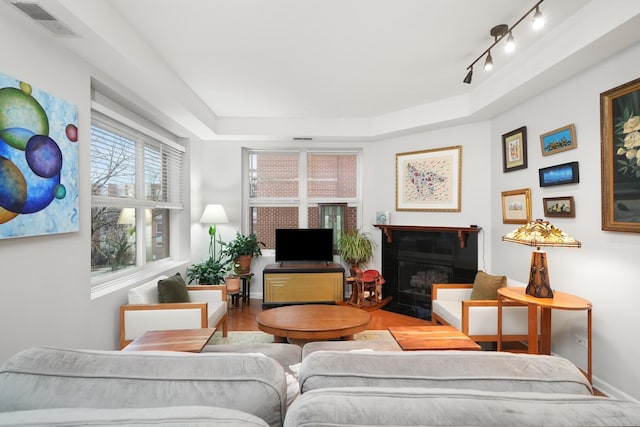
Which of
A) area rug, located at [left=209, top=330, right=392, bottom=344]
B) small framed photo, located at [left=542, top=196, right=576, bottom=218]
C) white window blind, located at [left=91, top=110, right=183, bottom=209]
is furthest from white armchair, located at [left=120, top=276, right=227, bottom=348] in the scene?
small framed photo, located at [left=542, top=196, right=576, bottom=218]

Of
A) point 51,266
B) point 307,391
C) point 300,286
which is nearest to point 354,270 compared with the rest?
point 300,286

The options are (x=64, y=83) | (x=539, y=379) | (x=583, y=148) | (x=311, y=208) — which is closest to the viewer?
(x=539, y=379)

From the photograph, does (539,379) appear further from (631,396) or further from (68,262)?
(68,262)

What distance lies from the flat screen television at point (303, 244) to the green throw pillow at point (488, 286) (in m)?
2.02

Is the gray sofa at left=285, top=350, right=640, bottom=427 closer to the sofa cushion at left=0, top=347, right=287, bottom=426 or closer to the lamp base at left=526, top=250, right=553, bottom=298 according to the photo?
the sofa cushion at left=0, top=347, right=287, bottom=426

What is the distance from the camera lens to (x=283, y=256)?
453 centimetres

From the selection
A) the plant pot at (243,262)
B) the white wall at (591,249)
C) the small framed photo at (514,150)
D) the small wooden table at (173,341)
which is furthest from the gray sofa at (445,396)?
the plant pot at (243,262)

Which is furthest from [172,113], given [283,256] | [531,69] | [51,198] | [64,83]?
[531,69]

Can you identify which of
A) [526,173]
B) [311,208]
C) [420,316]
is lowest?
[420,316]

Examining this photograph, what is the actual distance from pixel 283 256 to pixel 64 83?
10.2 feet

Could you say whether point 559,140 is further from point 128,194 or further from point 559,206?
point 128,194

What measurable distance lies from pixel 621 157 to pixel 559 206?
23.8 inches

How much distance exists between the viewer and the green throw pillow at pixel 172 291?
9.29 feet

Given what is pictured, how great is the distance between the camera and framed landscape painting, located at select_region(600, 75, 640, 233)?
6.47 ft
